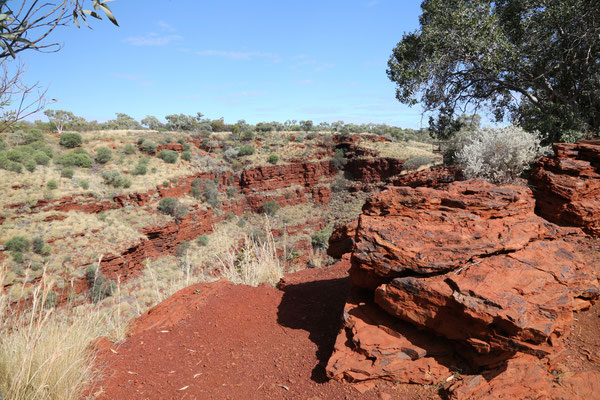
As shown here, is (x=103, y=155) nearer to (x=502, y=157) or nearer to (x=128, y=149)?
(x=128, y=149)

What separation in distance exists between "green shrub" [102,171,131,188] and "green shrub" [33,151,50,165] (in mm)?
3065

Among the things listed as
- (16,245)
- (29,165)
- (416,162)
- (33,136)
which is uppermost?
(33,136)

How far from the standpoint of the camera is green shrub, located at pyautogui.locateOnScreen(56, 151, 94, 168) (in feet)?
71.2

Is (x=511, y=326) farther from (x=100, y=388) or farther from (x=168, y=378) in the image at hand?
(x=100, y=388)

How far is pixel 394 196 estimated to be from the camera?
4031mm

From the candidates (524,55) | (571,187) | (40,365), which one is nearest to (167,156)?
(524,55)

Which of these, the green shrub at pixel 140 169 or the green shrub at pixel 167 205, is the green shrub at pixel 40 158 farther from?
the green shrub at pixel 167 205

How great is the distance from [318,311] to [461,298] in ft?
6.40

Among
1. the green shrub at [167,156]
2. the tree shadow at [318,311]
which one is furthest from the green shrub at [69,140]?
the tree shadow at [318,311]

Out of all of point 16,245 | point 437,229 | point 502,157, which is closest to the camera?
point 437,229

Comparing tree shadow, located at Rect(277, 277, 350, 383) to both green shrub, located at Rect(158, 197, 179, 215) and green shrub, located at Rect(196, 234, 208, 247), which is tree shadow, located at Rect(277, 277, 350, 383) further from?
green shrub, located at Rect(158, 197, 179, 215)

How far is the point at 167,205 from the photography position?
22.0m

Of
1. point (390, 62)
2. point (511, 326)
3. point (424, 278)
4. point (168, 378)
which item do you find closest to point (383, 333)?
point (424, 278)

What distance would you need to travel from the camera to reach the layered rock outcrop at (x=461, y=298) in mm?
2719
